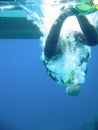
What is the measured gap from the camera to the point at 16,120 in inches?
436

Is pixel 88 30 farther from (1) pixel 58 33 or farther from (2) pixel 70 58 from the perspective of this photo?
(2) pixel 70 58

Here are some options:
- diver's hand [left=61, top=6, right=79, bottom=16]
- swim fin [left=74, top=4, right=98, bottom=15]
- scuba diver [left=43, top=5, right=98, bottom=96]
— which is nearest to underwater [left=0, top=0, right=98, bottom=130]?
scuba diver [left=43, top=5, right=98, bottom=96]

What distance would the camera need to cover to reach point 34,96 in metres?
11.2

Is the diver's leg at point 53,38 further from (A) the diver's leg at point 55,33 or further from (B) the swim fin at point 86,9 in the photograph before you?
(B) the swim fin at point 86,9

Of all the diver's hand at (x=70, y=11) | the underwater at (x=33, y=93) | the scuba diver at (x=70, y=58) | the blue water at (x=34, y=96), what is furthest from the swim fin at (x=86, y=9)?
the blue water at (x=34, y=96)

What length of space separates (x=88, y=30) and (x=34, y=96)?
7.61m

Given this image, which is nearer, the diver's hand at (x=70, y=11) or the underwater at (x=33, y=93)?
the diver's hand at (x=70, y=11)

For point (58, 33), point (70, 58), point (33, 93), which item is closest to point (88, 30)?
point (58, 33)

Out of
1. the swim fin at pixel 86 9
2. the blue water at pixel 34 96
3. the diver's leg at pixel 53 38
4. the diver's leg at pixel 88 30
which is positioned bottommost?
the swim fin at pixel 86 9

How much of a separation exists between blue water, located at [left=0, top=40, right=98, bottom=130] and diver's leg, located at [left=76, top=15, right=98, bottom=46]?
679cm

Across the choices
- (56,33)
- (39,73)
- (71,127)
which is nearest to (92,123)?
(71,127)

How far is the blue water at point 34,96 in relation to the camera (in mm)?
10836

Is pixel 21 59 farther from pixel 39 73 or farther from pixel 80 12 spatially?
pixel 80 12

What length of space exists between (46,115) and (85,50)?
23.8ft
